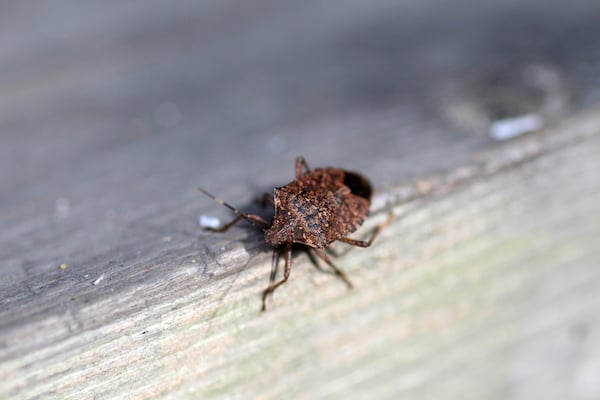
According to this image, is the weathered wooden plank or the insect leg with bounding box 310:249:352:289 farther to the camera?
the insect leg with bounding box 310:249:352:289

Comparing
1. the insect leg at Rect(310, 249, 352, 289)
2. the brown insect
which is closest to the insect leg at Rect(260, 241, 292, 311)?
the brown insect

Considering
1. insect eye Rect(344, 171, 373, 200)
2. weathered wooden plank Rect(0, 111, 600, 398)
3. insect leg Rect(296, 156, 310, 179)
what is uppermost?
insect leg Rect(296, 156, 310, 179)

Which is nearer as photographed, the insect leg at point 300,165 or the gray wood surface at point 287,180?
the gray wood surface at point 287,180

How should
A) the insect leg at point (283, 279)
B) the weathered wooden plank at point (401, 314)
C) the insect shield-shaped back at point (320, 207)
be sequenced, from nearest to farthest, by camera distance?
1. the weathered wooden plank at point (401, 314)
2. the insect leg at point (283, 279)
3. the insect shield-shaped back at point (320, 207)

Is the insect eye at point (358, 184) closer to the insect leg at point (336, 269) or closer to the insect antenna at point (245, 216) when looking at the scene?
the insect leg at point (336, 269)

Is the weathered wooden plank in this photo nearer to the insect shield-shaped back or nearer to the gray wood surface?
the gray wood surface

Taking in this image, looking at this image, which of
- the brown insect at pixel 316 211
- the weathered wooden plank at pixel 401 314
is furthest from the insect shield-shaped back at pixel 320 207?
the weathered wooden plank at pixel 401 314

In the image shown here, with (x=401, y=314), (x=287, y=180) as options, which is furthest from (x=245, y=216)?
(x=401, y=314)

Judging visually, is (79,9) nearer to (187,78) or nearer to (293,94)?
(187,78)
